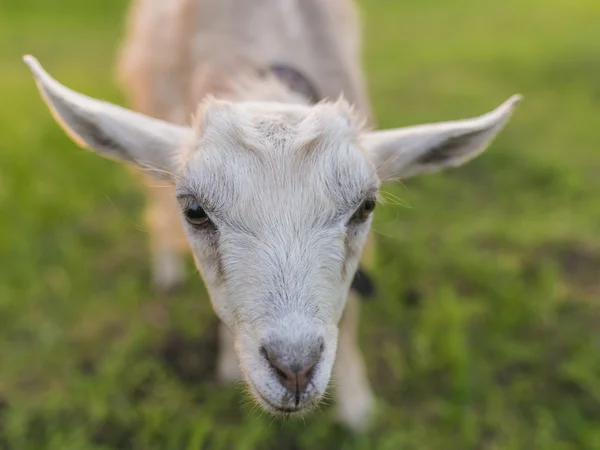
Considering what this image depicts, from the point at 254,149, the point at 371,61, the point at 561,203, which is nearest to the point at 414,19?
the point at 371,61

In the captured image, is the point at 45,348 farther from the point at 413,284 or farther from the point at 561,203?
the point at 561,203

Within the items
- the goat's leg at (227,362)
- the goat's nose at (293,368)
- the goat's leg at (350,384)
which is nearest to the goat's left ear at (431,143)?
the goat's nose at (293,368)

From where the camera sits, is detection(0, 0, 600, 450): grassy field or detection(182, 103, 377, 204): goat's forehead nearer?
detection(182, 103, 377, 204): goat's forehead

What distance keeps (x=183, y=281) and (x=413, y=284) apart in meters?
1.77

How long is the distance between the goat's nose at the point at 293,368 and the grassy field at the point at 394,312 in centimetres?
57

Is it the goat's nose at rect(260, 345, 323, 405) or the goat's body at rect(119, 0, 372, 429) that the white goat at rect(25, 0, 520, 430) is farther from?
the goat's body at rect(119, 0, 372, 429)

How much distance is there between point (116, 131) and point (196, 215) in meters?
0.57

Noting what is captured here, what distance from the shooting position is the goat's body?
3463mm

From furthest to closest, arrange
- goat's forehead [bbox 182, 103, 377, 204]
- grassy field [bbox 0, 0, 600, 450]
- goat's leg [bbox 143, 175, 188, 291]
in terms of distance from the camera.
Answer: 1. goat's leg [bbox 143, 175, 188, 291]
2. grassy field [bbox 0, 0, 600, 450]
3. goat's forehead [bbox 182, 103, 377, 204]

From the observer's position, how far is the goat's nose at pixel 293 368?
191cm

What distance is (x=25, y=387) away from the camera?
12.1 feet

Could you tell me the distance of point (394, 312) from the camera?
414 cm

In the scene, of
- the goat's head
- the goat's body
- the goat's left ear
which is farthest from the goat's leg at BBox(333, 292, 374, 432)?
the goat's head

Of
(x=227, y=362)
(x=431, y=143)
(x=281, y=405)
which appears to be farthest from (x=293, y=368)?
(x=227, y=362)
